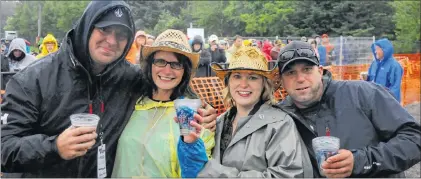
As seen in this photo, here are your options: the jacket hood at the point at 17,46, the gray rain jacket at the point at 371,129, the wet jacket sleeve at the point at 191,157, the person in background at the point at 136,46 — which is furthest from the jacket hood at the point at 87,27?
the jacket hood at the point at 17,46

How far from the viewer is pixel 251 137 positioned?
2.94 meters

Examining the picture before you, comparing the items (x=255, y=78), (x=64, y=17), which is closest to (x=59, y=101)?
(x=255, y=78)

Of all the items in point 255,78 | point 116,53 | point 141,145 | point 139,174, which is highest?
point 116,53

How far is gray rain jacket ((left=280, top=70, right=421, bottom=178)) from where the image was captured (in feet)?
9.95

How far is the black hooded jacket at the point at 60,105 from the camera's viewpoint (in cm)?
278

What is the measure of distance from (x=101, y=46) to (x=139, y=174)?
92 cm

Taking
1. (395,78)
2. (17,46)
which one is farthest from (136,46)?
(395,78)

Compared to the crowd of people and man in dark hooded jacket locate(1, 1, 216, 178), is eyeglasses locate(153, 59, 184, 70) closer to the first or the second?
the crowd of people

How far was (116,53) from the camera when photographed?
10.0 ft

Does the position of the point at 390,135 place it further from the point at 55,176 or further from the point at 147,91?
the point at 55,176

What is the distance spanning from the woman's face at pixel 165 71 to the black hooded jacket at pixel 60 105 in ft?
0.86

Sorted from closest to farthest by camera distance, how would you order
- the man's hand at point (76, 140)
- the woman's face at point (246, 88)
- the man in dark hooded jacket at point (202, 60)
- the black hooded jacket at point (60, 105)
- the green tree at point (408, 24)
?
1. the man's hand at point (76, 140)
2. the black hooded jacket at point (60, 105)
3. the woman's face at point (246, 88)
4. the man in dark hooded jacket at point (202, 60)
5. the green tree at point (408, 24)

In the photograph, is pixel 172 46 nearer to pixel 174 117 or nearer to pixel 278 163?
pixel 174 117

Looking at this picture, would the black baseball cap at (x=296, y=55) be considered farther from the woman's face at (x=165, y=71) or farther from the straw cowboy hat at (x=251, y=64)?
the woman's face at (x=165, y=71)
